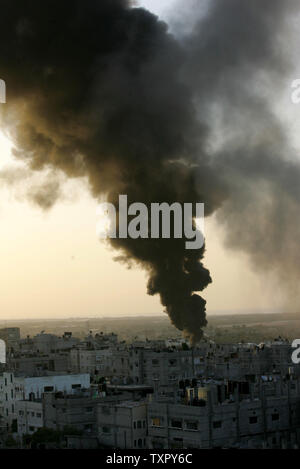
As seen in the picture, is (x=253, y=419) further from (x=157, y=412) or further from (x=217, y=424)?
(x=157, y=412)

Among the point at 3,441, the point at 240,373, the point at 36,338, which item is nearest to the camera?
the point at 3,441

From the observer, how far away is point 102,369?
64375 mm

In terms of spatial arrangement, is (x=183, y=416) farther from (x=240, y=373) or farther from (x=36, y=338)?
(x=36, y=338)

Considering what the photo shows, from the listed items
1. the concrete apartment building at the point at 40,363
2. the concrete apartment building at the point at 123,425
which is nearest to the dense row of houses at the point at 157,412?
the concrete apartment building at the point at 123,425

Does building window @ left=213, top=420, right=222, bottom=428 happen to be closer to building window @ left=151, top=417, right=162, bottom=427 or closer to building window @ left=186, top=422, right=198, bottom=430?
Result: building window @ left=186, top=422, right=198, bottom=430

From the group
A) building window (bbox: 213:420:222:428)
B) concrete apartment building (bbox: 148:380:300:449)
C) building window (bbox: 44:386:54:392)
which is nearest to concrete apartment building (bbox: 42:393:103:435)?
concrete apartment building (bbox: 148:380:300:449)

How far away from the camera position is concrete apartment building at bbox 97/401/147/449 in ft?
112

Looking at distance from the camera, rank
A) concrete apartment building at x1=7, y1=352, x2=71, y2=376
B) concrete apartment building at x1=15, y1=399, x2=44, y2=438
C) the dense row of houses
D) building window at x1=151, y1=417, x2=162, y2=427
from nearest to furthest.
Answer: the dense row of houses < building window at x1=151, y1=417, x2=162, y2=427 < concrete apartment building at x1=15, y1=399, x2=44, y2=438 < concrete apartment building at x1=7, y1=352, x2=71, y2=376

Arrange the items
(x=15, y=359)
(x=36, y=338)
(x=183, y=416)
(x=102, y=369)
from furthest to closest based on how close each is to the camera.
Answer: (x=36, y=338)
(x=102, y=369)
(x=15, y=359)
(x=183, y=416)

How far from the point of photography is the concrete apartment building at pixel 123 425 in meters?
34.1

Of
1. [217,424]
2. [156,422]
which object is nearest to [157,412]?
[156,422]

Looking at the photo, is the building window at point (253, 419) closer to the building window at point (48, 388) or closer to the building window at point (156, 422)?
the building window at point (156, 422)
